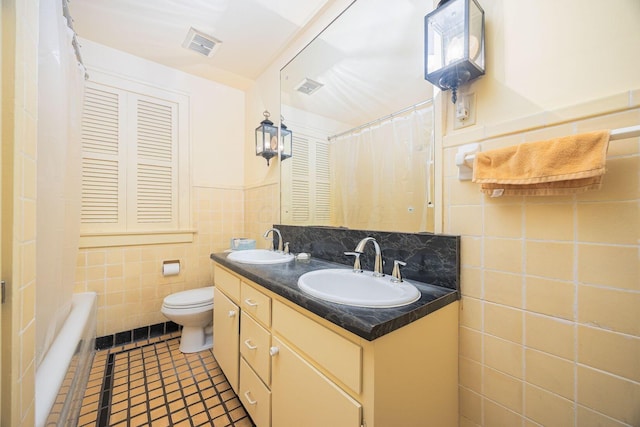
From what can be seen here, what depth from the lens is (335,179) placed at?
1647 mm

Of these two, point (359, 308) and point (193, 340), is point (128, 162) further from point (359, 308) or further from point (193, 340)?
point (359, 308)

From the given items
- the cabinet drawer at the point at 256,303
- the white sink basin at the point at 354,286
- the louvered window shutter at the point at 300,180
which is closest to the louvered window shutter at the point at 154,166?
the louvered window shutter at the point at 300,180

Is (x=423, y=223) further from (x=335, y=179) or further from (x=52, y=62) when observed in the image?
(x=52, y=62)

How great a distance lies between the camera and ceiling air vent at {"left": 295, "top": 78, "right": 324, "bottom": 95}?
1.82m

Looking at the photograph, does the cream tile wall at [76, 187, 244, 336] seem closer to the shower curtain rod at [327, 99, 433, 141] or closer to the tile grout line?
the tile grout line

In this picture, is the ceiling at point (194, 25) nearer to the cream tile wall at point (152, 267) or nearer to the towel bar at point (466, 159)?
the cream tile wall at point (152, 267)

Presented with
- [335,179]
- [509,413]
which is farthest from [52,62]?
[509,413]

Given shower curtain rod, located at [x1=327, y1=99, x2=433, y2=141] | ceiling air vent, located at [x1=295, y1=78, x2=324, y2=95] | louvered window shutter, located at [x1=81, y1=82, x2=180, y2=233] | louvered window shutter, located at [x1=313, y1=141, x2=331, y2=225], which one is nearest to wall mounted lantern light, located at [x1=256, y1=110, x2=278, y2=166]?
ceiling air vent, located at [x1=295, y1=78, x2=324, y2=95]

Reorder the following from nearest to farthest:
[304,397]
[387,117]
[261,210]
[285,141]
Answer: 1. [304,397]
2. [387,117]
3. [285,141]
4. [261,210]

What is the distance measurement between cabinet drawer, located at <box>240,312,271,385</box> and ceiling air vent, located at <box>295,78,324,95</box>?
62.4 inches

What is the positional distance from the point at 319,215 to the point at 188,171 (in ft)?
4.70

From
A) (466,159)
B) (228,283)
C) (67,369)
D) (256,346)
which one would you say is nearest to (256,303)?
(256,346)

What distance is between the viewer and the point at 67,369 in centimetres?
110

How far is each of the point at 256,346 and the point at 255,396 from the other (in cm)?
24
